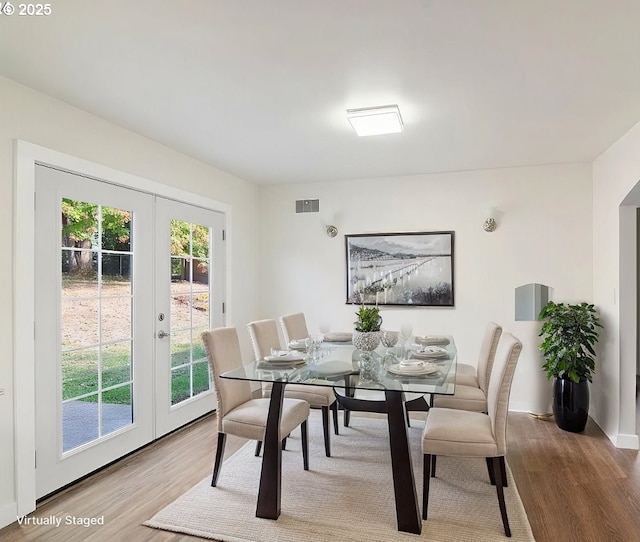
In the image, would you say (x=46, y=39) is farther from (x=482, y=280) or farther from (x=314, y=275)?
(x=482, y=280)

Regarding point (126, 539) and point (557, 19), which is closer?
point (557, 19)

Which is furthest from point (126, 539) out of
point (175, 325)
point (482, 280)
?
point (482, 280)

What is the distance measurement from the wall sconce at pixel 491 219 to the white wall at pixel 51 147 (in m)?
2.83

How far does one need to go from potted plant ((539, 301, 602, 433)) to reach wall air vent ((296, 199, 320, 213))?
2.73 m

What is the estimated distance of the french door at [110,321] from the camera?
2.83m

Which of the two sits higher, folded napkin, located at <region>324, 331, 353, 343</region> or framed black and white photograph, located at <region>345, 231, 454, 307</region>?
framed black and white photograph, located at <region>345, 231, 454, 307</region>

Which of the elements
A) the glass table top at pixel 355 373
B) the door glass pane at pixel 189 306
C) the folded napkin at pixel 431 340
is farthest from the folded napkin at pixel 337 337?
the door glass pane at pixel 189 306

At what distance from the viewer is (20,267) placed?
2.59 meters

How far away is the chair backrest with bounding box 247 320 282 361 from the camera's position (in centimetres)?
354

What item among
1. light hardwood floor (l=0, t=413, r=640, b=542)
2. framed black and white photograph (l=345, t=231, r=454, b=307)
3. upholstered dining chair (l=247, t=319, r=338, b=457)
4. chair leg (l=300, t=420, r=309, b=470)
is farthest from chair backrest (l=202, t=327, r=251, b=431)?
framed black and white photograph (l=345, t=231, r=454, b=307)

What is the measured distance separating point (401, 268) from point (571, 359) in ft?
6.08

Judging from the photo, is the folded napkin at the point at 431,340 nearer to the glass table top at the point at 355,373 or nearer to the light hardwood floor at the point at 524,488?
the glass table top at the point at 355,373

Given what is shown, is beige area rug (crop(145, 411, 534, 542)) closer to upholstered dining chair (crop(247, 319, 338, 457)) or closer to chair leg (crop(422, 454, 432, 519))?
chair leg (crop(422, 454, 432, 519))

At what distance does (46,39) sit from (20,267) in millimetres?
1251
